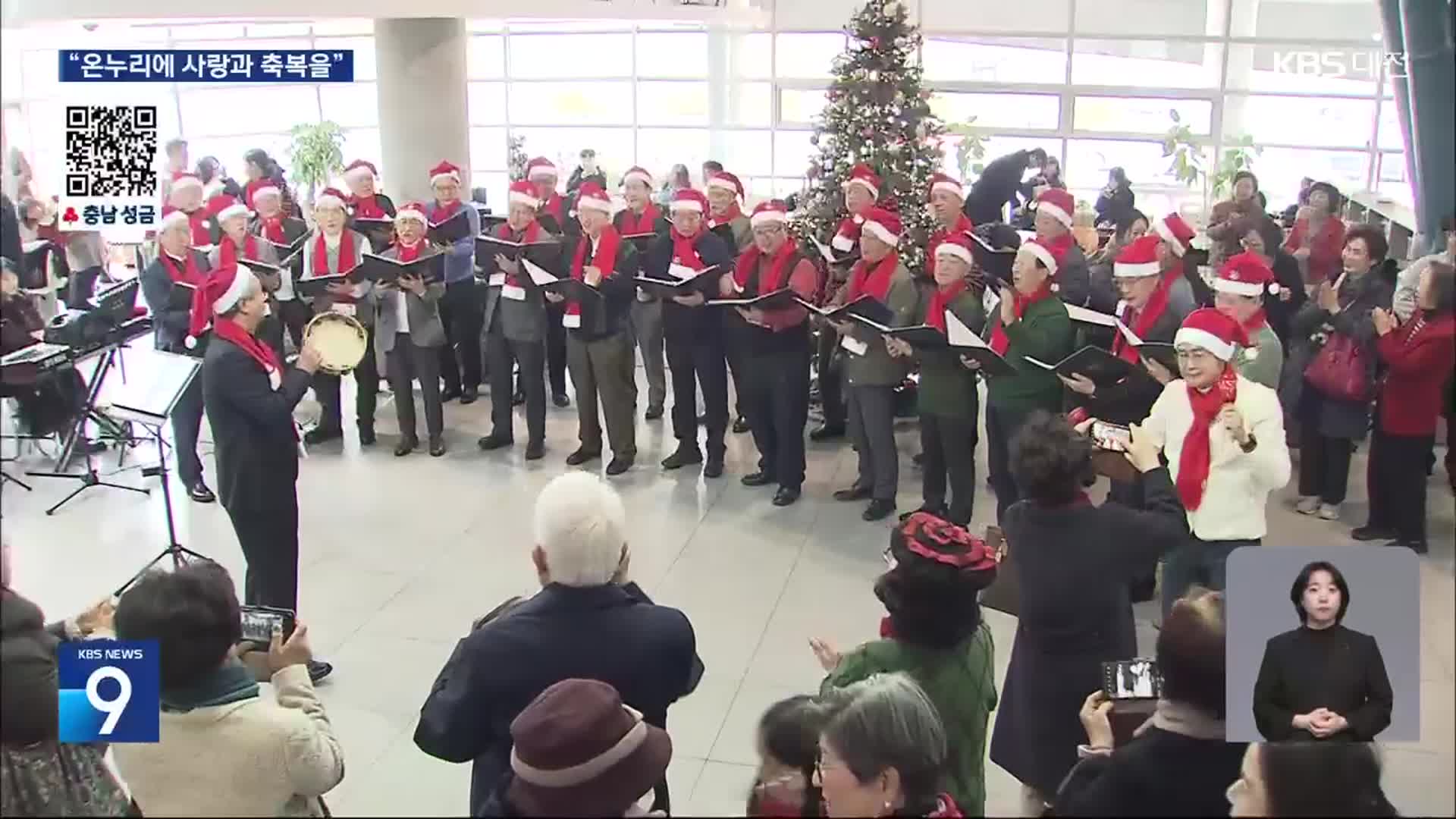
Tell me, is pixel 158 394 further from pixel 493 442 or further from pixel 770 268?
pixel 770 268

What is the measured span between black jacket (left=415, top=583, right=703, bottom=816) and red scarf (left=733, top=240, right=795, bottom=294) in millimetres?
3986

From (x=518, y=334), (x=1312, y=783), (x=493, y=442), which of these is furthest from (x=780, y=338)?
(x=1312, y=783)

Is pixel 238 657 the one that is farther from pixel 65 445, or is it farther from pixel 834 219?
pixel 834 219

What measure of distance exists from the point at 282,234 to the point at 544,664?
6184 mm

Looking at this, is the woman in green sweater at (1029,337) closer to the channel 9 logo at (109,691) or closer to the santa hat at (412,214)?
the santa hat at (412,214)

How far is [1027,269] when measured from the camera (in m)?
5.64

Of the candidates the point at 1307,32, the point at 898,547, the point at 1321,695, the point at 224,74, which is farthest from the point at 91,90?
the point at 1307,32

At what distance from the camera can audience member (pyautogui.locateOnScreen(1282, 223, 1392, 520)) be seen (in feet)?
16.7

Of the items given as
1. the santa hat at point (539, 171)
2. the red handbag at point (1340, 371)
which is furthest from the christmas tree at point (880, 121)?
the red handbag at point (1340, 371)

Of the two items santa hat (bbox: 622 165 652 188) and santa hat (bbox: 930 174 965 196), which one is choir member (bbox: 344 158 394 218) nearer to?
santa hat (bbox: 622 165 652 188)

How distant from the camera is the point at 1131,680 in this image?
2.82 m

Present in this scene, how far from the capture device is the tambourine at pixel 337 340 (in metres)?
6.54

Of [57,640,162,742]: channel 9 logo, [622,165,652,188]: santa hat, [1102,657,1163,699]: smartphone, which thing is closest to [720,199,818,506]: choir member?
[622,165,652,188]: santa hat

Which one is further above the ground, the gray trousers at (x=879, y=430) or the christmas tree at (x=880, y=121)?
the christmas tree at (x=880, y=121)
